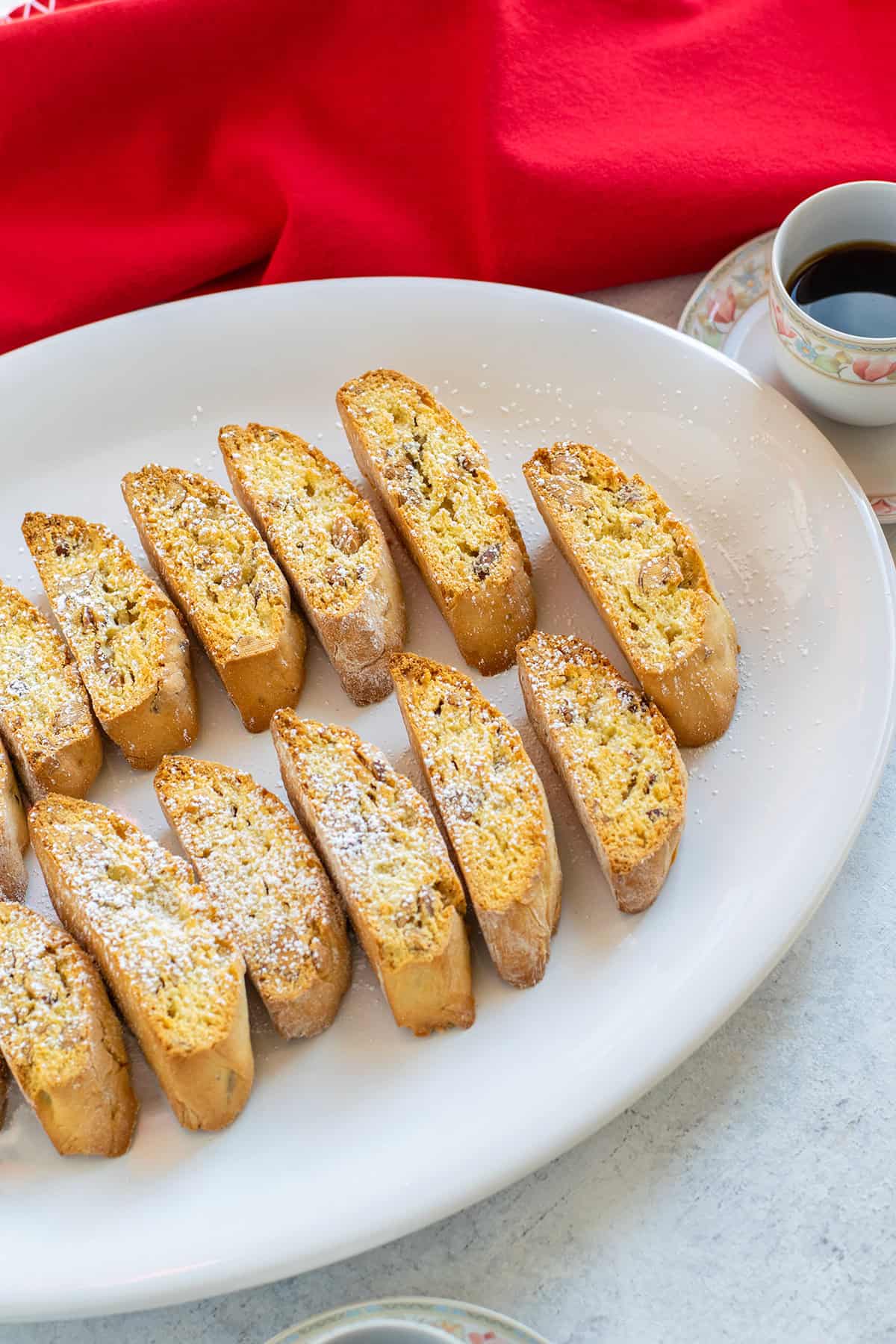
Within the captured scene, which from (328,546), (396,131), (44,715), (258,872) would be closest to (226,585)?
(328,546)

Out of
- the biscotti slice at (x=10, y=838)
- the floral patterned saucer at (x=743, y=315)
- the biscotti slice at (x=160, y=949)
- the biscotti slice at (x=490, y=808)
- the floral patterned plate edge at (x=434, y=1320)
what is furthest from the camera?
the floral patterned saucer at (x=743, y=315)

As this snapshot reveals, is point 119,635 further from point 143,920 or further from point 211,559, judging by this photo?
point 143,920

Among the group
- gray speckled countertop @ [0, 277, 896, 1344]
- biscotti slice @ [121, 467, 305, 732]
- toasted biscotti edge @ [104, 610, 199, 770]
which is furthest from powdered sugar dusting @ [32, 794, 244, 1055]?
gray speckled countertop @ [0, 277, 896, 1344]

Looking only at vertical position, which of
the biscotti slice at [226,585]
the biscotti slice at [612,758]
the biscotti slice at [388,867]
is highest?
the biscotti slice at [226,585]

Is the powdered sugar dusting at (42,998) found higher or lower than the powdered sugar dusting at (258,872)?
higher

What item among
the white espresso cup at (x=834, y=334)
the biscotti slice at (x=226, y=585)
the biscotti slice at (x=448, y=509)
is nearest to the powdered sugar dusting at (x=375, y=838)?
the biscotti slice at (x=226, y=585)

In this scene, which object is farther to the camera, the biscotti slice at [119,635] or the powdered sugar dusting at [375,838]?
the biscotti slice at [119,635]

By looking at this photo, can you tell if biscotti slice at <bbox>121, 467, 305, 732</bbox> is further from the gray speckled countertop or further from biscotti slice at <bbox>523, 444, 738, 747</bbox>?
the gray speckled countertop

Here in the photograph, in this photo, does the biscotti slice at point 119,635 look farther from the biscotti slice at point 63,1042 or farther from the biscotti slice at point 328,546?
the biscotti slice at point 63,1042
